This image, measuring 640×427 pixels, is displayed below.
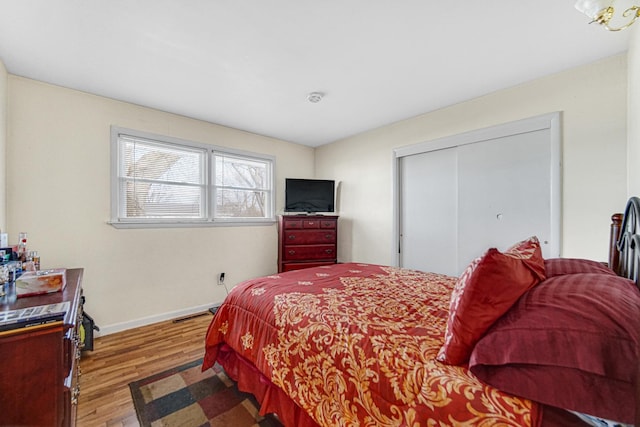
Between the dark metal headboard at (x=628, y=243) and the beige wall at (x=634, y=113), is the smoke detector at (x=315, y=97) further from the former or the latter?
the dark metal headboard at (x=628, y=243)

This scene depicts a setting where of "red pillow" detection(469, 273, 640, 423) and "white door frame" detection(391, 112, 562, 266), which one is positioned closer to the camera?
"red pillow" detection(469, 273, 640, 423)

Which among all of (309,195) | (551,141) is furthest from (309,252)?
(551,141)

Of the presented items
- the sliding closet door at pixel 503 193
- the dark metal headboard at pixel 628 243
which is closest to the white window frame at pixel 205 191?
the sliding closet door at pixel 503 193

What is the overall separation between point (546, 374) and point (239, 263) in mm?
3472

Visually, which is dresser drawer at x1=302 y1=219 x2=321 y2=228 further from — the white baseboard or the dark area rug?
the dark area rug

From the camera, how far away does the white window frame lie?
9.20ft

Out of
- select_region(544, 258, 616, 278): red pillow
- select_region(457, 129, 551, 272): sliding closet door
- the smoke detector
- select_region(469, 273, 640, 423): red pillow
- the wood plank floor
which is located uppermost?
the smoke detector

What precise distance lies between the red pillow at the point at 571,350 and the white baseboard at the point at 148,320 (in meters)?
3.26

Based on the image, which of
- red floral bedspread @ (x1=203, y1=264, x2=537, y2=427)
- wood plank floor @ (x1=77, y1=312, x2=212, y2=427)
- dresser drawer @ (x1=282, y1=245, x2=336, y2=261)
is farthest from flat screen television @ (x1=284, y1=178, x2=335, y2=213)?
red floral bedspread @ (x1=203, y1=264, x2=537, y2=427)

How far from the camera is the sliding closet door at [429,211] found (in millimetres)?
3043

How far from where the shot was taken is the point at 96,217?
8.89 ft

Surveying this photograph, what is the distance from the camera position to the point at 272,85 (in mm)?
2504

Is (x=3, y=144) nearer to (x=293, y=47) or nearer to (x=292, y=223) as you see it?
(x=293, y=47)

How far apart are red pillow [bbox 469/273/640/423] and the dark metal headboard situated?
1.06 ft
